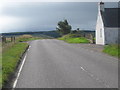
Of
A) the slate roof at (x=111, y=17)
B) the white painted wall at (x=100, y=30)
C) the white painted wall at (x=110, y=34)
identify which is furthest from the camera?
the white painted wall at (x=100, y=30)

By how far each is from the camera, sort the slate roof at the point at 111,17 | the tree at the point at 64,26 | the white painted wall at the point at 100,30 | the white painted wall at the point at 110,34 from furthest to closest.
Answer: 1. the tree at the point at 64,26
2. the white painted wall at the point at 100,30
3. the slate roof at the point at 111,17
4. the white painted wall at the point at 110,34

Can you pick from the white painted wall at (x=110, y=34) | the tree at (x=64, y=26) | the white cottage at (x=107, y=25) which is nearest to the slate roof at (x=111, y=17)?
the white cottage at (x=107, y=25)

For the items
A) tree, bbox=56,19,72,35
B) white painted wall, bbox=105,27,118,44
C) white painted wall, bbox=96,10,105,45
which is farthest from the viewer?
tree, bbox=56,19,72,35

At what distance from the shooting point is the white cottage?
1708 inches

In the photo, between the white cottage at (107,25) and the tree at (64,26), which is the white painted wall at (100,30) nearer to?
the white cottage at (107,25)

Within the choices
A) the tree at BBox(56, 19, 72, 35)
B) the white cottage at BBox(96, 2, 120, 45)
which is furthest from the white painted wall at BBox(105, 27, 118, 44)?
the tree at BBox(56, 19, 72, 35)

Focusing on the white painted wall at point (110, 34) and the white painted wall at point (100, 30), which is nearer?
the white painted wall at point (110, 34)

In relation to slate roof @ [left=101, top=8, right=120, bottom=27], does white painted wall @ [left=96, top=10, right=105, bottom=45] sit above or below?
below

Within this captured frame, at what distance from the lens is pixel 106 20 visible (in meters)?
44.3

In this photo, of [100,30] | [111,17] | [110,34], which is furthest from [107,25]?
[100,30]

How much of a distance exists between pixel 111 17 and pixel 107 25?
236 cm

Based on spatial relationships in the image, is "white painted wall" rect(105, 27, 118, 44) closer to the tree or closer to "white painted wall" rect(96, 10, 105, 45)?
"white painted wall" rect(96, 10, 105, 45)

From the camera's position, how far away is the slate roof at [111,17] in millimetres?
43812

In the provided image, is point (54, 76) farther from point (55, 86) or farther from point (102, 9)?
point (102, 9)
